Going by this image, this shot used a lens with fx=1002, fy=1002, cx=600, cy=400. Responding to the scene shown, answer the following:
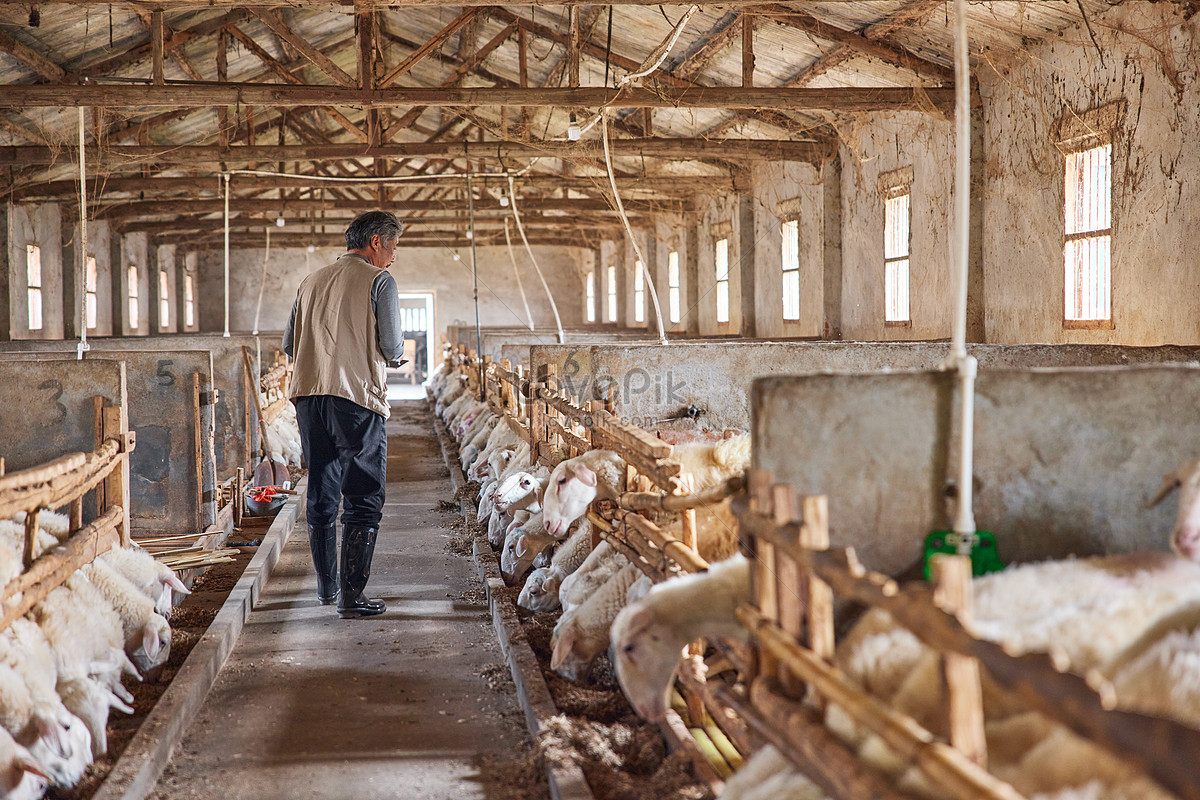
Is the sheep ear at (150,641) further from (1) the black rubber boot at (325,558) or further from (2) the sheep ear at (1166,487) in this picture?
(2) the sheep ear at (1166,487)

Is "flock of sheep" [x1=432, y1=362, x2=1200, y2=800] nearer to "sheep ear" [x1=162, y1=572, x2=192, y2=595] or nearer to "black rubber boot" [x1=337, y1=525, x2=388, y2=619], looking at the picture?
"black rubber boot" [x1=337, y1=525, x2=388, y2=619]

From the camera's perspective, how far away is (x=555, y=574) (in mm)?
4543

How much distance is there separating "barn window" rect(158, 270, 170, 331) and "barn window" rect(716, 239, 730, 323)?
12.7 meters

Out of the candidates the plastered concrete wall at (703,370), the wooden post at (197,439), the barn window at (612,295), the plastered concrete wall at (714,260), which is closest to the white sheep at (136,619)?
the wooden post at (197,439)

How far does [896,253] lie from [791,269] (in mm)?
2898

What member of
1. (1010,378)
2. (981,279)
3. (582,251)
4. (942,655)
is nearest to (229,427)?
(981,279)

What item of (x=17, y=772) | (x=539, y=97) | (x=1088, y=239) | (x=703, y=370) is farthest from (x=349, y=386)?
(x=1088, y=239)

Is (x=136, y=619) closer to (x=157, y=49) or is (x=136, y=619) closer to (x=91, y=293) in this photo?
(x=157, y=49)

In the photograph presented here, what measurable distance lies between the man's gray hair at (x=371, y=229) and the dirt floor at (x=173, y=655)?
1.86m

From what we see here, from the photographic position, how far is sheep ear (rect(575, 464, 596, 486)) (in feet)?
14.0

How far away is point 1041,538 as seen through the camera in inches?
94.3

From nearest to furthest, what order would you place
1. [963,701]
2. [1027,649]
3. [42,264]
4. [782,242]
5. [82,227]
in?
[963,701] < [1027,649] < [82,227] < [782,242] < [42,264]

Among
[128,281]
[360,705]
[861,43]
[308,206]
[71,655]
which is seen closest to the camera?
[71,655]

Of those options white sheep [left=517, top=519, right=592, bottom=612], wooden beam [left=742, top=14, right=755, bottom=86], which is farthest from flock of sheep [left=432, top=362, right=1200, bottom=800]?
wooden beam [left=742, top=14, right=755, bottom=86]
